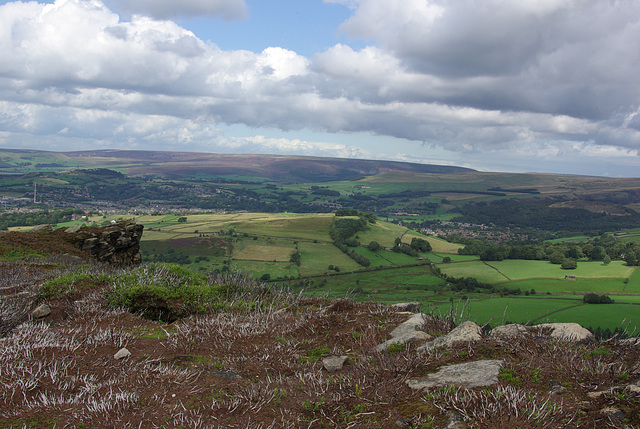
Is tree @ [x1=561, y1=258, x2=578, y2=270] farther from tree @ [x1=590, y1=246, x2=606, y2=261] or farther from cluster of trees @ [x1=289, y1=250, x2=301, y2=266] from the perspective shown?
cluster of trees @ [x1=289, y1=250, x2=301, y2=266]

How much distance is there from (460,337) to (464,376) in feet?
6.09

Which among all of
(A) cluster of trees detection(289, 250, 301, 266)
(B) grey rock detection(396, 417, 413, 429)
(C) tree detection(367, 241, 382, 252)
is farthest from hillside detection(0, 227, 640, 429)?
(C) tree detection(367, 241, 382, 252)

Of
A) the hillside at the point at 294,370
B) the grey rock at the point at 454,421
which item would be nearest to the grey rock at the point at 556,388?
the hillside at the point at 294,370

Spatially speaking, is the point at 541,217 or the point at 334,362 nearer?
the point at 334,362

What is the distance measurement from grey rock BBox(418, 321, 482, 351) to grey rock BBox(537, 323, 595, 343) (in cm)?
173

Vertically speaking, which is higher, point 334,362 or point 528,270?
point 334,362

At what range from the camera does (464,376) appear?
641 centimetres

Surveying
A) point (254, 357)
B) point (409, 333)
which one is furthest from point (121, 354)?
point (409, 333)

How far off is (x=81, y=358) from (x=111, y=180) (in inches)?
8591

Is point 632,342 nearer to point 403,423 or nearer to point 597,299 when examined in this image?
point 403,423

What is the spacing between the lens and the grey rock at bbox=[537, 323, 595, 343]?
824 centimetres

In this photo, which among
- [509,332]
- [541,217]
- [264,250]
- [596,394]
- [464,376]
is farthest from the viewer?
[541,217]

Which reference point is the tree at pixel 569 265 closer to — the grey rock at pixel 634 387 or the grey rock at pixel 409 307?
the grey rock at pixel 409 307

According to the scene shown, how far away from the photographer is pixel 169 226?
3354 inches
